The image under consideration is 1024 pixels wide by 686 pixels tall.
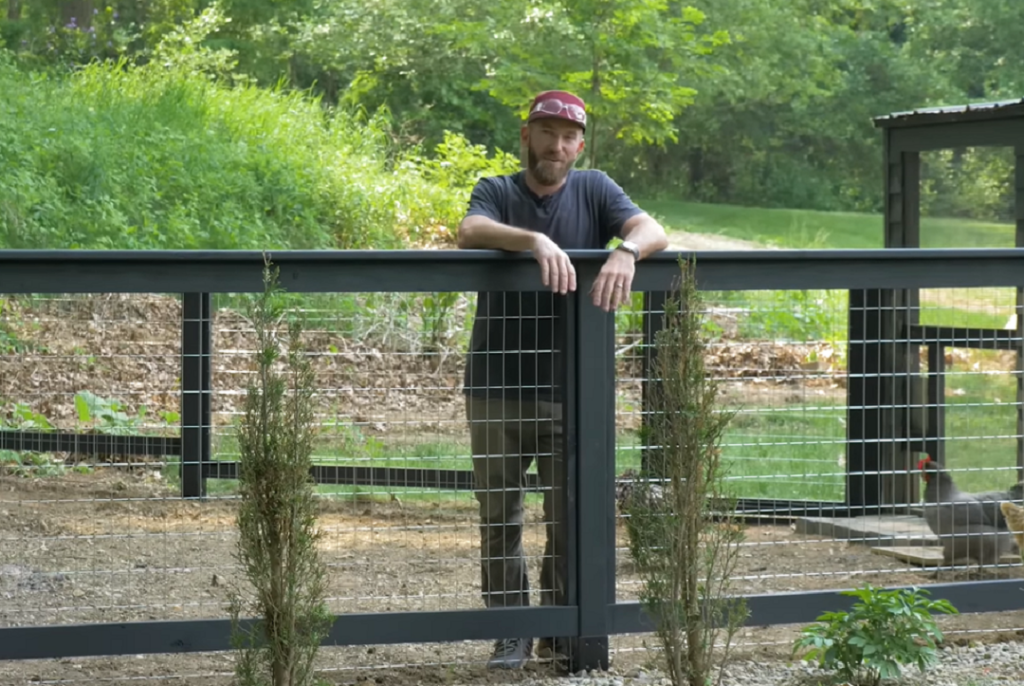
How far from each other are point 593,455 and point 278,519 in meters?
1.12

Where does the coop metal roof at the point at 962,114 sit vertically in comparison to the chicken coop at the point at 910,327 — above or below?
above

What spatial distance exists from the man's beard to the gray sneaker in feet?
5.01

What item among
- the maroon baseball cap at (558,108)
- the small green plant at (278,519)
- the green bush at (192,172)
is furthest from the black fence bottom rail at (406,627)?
the green bush at (192,172)

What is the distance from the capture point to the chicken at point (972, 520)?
535 centimetres

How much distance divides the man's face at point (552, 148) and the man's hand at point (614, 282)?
54cm

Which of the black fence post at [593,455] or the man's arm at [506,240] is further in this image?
the black fence post at [593,455]

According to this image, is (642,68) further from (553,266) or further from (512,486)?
(553,266)

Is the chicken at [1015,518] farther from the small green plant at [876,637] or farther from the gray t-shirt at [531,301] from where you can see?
the gray t-shirt at [531,301]

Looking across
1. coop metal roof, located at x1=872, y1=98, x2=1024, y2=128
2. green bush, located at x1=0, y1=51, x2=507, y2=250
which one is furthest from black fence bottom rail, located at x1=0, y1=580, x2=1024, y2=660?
green bush, located at x1=0, y1=51, x2=507, y2=250

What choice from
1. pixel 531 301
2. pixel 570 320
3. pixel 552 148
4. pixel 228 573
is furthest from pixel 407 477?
pixel 552 148

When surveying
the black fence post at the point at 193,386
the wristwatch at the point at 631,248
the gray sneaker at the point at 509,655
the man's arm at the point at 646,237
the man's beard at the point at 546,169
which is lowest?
the gray sneaker at the point at 509,655

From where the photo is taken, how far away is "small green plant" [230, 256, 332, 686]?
3309mm

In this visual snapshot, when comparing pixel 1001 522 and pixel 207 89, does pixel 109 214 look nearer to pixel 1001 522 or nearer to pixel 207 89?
pixel 207 89

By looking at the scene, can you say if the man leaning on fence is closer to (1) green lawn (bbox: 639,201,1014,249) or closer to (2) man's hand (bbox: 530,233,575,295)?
(2) man's hand (bbox: 530,233,575,295)
